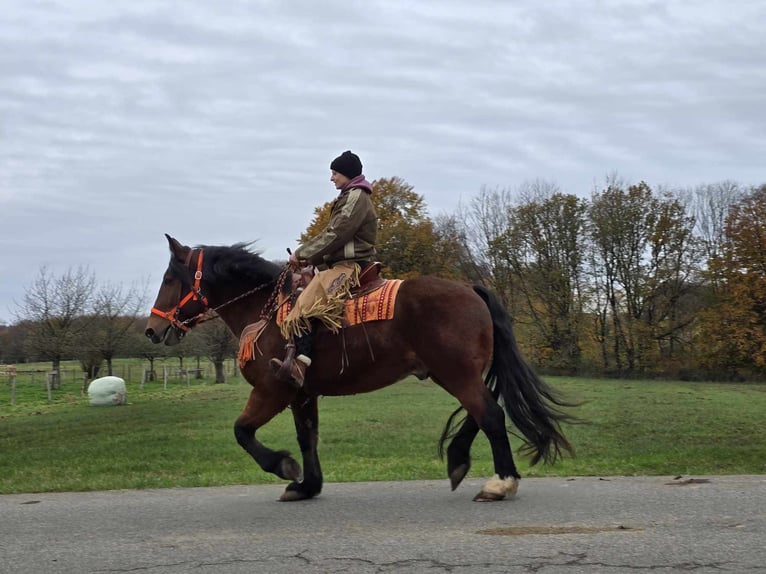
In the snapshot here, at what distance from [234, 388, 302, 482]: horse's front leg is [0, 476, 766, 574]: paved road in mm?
383

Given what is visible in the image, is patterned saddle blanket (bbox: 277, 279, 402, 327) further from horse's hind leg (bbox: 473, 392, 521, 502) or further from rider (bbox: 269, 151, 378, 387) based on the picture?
horse's hind leg (bbox: 473, 392, 521, 502)

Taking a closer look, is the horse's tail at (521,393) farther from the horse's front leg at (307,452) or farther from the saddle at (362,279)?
the horse's front leg at (307,452)

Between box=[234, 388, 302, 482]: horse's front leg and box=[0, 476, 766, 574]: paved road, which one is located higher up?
box=[234, 388, 302, 482]: horse's front leg

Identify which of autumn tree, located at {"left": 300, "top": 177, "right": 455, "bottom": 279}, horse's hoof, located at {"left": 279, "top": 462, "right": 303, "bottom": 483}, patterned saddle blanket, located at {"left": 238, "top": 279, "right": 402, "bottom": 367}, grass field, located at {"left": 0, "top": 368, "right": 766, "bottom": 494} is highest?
autumn tree, located at {"left": 300, "top": 177, "right": 455, "bottom": 279}

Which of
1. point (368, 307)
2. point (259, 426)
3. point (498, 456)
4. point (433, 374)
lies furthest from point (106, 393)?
point (498, 456)

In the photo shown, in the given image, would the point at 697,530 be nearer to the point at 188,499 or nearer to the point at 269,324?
the point at 269,324

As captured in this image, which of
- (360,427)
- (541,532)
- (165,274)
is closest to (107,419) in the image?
(360,427)

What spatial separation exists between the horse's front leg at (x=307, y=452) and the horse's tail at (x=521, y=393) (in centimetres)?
175

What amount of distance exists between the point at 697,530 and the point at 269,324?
4.00 meters

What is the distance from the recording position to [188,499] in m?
7.45

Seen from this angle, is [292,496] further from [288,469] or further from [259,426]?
[259,426]

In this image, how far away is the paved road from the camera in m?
4.86

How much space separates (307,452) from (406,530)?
210cm

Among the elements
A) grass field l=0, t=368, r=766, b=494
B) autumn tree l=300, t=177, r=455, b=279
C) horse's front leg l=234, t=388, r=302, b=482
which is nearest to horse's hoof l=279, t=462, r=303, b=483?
horse's front leg l=234, t=388, r=302, b=482
